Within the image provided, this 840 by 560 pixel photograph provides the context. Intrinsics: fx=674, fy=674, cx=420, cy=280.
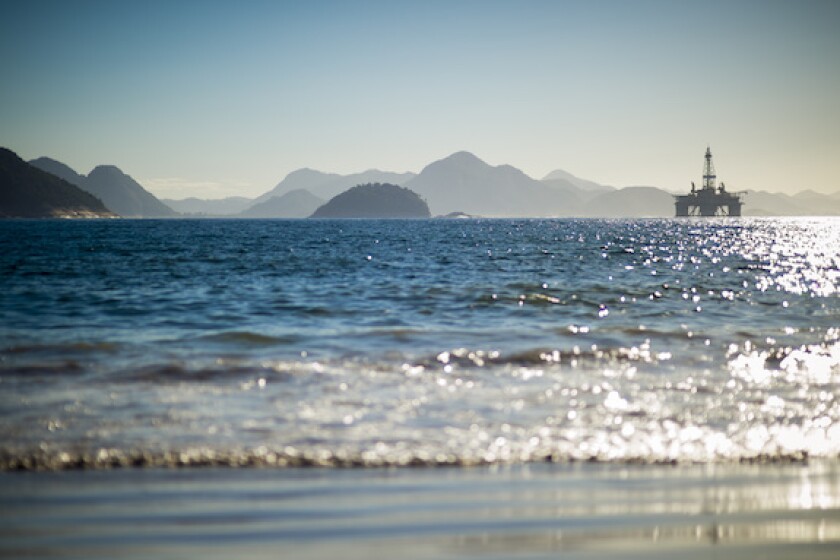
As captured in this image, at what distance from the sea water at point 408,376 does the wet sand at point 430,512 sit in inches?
19.8

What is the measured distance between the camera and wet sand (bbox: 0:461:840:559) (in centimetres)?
478

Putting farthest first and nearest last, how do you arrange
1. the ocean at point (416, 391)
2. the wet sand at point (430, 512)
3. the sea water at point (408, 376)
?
the sea water at point (408, 376), the ocean at point (416, 391), the wet sand at point (430, 512)

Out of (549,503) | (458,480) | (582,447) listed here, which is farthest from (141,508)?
(582,447)

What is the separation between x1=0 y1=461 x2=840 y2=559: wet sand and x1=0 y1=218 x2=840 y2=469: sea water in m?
0.50

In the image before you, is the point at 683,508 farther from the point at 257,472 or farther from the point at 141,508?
the point at 141,508

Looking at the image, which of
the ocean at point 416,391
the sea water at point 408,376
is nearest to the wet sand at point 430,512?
the ocean at point 416,391

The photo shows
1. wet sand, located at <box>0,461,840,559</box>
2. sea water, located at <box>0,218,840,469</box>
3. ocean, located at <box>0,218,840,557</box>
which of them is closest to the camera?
wet sand, located at <box>0,461,840,559</box>

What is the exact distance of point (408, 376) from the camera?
11.4m

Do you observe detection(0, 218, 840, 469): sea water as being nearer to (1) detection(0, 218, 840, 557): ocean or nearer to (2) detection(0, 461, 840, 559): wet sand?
(1) detection(0, 218, 840, 557): ocean

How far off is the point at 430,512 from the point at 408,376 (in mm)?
5973

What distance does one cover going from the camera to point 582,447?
24.3 ft

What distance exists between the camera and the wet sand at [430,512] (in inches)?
188

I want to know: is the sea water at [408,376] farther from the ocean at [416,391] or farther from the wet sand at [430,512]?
the wet sand at [430,512]

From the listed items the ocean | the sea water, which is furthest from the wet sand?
the sea water
